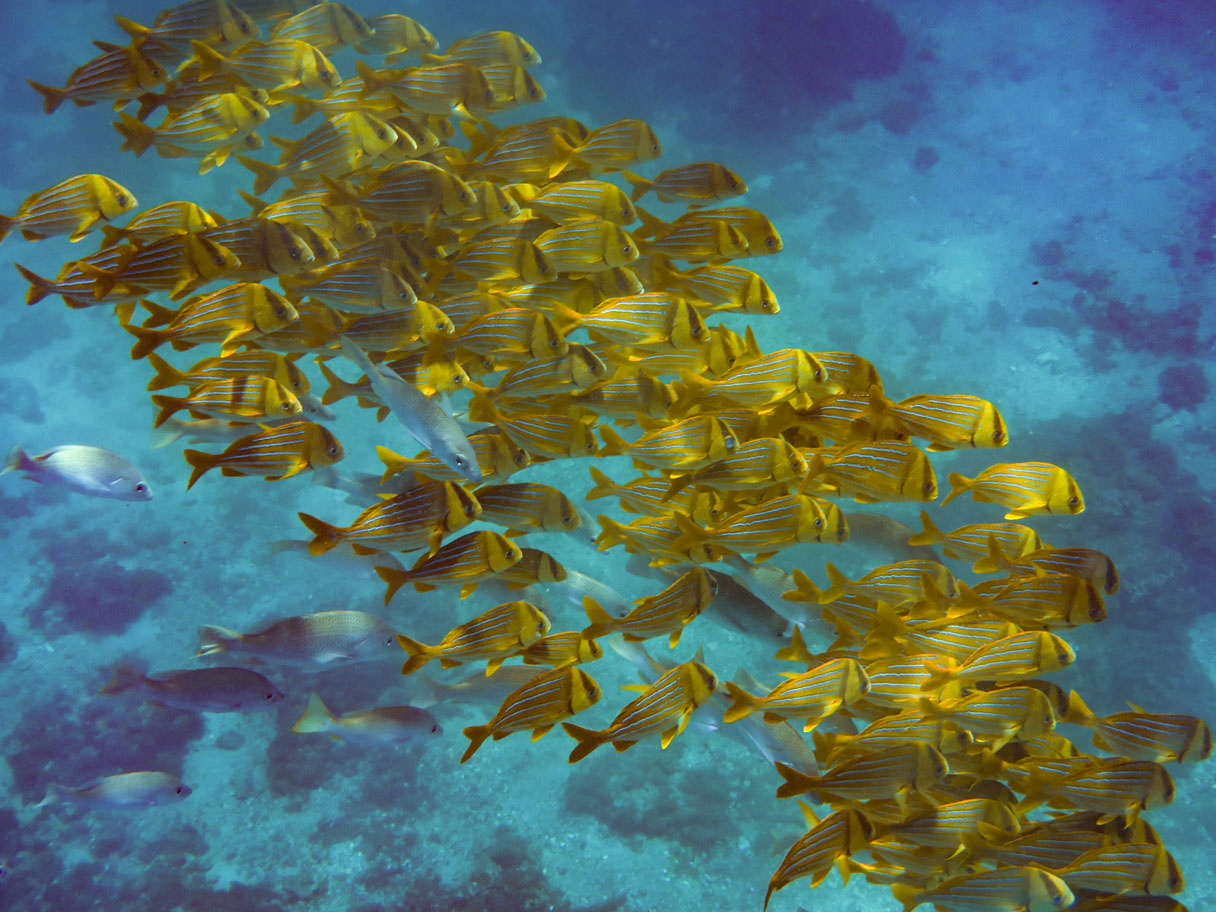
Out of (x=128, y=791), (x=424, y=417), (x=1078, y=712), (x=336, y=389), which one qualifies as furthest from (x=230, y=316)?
(x=1078, y=712)

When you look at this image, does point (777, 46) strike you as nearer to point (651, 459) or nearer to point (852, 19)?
point (852, 19)

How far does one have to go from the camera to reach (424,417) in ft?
9.76

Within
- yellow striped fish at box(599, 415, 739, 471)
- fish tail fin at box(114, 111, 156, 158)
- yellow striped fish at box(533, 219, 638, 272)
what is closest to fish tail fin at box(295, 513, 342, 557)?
yellow striped fish at box(599, 415, 739, 471)

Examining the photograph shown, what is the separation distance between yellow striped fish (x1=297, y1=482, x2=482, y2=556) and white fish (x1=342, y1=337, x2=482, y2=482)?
0.53 ft

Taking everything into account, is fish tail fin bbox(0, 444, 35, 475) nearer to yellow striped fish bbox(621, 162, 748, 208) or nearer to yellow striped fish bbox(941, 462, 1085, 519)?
yellow striped fish bbox(621, 162, 748, 208)

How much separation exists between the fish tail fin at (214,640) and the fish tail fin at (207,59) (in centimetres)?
380

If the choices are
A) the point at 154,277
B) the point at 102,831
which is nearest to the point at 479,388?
the point at 154,277

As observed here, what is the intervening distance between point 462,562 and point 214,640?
2.55m

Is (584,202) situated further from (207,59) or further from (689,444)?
(207,59)

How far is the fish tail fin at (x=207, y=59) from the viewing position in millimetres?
4082

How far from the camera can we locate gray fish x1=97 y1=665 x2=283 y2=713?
4.56 m

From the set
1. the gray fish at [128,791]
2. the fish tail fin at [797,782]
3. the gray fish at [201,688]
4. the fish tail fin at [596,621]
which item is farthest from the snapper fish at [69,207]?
the fish tail fin at [797,782]

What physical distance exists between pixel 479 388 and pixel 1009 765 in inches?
132

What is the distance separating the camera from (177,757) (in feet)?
27.1
